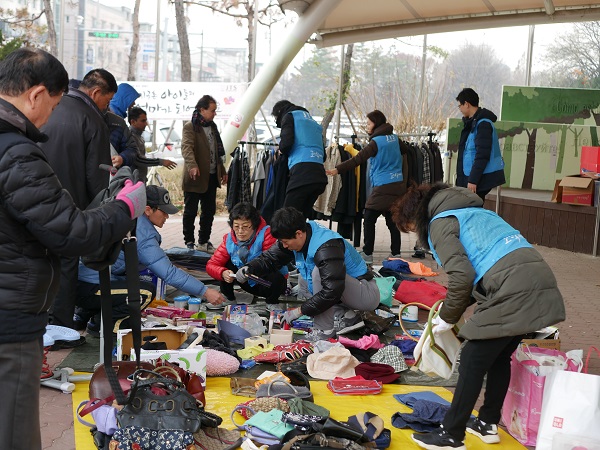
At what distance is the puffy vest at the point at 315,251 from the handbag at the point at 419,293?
1161 millimetres

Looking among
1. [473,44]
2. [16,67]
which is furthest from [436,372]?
[473,44]

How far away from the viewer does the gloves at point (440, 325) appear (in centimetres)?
408

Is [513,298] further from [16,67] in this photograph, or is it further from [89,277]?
[89,277]

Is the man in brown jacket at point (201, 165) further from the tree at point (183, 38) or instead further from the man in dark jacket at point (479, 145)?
the tree at point (183, 38)

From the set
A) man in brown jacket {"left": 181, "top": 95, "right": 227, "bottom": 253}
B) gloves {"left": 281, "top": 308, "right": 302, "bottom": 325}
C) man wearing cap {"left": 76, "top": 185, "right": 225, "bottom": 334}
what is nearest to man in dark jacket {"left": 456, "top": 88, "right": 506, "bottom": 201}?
man in brown jacket {"left": 181, "top": 95, "right": 227, "bottom": 253}

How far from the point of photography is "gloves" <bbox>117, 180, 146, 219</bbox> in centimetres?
281

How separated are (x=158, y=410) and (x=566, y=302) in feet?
17.5

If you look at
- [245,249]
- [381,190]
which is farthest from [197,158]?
[245,249]

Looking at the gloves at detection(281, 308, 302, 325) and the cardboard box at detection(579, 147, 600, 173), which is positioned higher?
the cardboard box at detection(579, 147, 600, 173)

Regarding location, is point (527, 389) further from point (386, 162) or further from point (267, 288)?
point (386, 162)

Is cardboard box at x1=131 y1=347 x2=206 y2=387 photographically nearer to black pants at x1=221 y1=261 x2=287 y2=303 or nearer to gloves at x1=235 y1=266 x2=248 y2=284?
gloves at x1=235 y1=266 x2=248 y2=284

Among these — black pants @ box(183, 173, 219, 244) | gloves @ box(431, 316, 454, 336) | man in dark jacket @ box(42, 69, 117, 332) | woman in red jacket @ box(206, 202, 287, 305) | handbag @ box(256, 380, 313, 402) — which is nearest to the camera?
gloves @ box(431, 316, 454, 336)

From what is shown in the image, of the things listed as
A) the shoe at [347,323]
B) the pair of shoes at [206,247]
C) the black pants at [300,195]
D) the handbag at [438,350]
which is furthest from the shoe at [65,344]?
the pair of shoes at [206,247]

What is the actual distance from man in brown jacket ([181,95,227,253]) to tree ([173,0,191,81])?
8234mm
